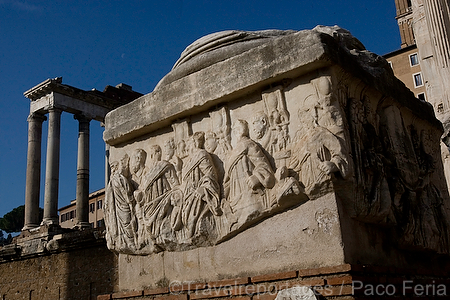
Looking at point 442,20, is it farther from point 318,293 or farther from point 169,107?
point 318,293

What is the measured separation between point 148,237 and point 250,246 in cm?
128

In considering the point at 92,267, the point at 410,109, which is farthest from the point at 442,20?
the point at 92,267

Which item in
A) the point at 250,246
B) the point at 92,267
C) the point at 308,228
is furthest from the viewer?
the point at 92,267

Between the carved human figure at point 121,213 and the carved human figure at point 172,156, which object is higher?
the carved human figure at point 172,156

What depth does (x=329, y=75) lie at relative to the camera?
4.45m

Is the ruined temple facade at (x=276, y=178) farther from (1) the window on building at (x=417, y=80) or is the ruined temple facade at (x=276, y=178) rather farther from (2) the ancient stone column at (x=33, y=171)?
(1) the window on building at (x=417, y=80)

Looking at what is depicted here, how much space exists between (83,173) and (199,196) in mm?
23725

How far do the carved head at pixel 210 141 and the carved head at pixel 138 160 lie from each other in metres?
0.94

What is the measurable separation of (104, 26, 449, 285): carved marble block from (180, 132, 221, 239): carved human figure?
0.04ft

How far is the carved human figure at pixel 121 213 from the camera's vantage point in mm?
5441

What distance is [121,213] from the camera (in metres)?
5.52

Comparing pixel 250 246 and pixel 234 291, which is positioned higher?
pixel 250 246

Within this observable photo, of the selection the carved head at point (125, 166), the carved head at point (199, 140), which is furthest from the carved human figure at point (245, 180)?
the carved head at point (125, 166)

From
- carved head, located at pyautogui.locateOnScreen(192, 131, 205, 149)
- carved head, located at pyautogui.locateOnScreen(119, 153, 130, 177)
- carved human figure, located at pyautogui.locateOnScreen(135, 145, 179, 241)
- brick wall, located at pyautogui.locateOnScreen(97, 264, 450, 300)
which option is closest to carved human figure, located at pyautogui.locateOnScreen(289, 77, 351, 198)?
brick wall, located at pyautogui.locateOnScreen(97, 264, 450, 300)
